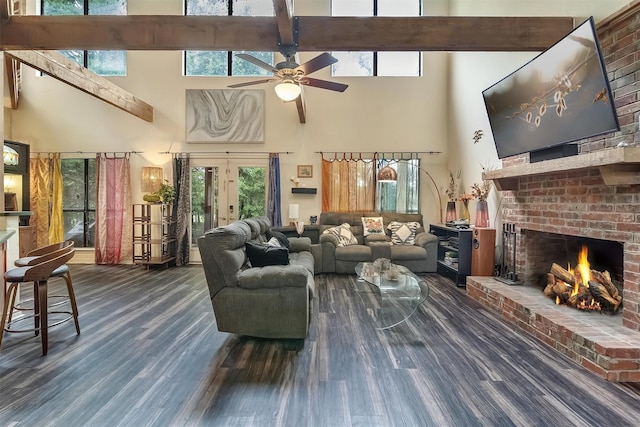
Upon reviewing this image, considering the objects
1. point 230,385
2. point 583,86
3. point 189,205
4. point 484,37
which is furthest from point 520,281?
Answer: point 189,205

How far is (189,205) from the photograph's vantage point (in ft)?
20.9

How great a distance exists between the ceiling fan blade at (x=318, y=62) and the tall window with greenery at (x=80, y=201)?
526 cm

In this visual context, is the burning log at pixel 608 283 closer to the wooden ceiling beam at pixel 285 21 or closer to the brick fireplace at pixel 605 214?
the brick fireplace at pixel 605 214

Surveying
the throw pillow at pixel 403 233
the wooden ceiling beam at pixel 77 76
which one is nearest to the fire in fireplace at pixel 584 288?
the throw pillow at pixel 403 233

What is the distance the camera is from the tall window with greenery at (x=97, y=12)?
6348 mm

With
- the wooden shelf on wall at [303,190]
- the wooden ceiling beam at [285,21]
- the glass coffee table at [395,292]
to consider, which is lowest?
the glass coffee table at [395,292]

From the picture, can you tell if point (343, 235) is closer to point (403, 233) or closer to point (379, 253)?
point (379, 253)

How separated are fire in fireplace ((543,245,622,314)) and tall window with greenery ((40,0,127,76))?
7.81 metres

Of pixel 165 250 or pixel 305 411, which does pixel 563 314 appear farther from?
pixel 165 250

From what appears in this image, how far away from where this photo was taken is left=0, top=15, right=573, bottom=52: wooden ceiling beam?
10.8 feet

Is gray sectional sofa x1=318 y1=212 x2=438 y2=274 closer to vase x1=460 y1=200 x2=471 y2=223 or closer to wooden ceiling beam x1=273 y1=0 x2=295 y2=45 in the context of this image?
vase x1=460 y1=200 x2=471 y2=223

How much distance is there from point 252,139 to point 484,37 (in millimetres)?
4334

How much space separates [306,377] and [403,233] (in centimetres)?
392

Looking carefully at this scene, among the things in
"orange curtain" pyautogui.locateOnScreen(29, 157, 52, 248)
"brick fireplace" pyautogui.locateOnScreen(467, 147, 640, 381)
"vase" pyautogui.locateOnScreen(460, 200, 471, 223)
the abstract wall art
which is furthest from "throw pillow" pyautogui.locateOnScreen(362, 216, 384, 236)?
"orange curtain" pyautogui.locateOnScreen(29, 157, 52, 248)
